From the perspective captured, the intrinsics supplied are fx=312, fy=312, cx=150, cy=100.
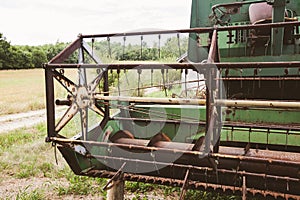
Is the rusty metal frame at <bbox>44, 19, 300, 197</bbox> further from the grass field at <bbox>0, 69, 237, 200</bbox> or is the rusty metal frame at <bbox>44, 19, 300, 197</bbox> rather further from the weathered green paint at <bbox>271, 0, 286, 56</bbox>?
the grass field at <bbox>0, 69, 237, 200</bbox>

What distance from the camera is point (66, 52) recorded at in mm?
2996

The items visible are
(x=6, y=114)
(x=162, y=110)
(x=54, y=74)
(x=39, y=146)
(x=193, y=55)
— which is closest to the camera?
(x=54, y=74)

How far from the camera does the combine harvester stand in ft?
7.86

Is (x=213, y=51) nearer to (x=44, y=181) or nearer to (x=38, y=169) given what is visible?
(x=44, y=181)

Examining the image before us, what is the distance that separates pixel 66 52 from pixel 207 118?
1538 millimetres

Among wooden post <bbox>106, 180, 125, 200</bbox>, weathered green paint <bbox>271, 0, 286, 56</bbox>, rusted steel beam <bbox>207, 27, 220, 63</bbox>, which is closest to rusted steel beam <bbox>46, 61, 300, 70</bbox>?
rusted steel beam <bbox>207, 27, 220, 63</bbox>

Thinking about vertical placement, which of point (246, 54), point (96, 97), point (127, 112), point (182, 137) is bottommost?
point (182, 137)

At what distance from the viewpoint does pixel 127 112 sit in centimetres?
385

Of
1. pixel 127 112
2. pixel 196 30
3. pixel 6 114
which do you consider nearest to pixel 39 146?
pixel 127 112

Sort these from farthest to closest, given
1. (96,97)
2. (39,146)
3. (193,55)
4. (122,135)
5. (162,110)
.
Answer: (39,146) → (193,55) → (162,110) → (122,135) → (96,97)

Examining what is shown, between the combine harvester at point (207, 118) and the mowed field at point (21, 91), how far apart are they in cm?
1092

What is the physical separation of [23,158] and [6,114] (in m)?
8.05

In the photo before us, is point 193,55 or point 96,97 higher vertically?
point 193,55

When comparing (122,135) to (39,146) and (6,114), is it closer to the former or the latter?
(39,146)
